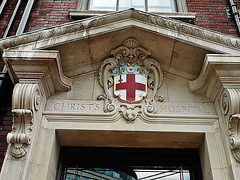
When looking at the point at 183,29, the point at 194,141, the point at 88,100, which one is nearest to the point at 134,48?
the point at 183,29

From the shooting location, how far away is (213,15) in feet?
17.6

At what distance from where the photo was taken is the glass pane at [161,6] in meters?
5.82

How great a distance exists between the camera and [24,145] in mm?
3086

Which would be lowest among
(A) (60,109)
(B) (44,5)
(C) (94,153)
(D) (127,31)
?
(C) (94,153)

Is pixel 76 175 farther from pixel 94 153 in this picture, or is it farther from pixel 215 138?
pixel 215 138

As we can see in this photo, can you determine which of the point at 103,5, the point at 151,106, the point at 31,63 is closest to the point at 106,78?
the point at 151,106

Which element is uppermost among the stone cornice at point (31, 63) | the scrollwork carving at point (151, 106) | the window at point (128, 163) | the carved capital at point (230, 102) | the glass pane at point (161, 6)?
the glass pane at point (161, 6)

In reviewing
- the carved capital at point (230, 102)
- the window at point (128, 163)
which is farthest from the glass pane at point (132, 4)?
the window at point (128, 163)

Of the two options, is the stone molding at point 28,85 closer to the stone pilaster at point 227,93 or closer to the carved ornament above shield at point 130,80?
the carved ornament above shield at point 130,80

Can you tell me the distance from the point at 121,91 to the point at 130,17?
115 centimetres

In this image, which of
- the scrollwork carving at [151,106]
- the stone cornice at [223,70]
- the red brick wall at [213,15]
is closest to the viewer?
the stone cornice at [223,70]

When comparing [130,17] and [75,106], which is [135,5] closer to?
[130,17]

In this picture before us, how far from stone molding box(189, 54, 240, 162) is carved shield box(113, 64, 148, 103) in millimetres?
897

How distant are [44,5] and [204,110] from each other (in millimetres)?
4131
